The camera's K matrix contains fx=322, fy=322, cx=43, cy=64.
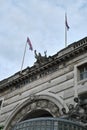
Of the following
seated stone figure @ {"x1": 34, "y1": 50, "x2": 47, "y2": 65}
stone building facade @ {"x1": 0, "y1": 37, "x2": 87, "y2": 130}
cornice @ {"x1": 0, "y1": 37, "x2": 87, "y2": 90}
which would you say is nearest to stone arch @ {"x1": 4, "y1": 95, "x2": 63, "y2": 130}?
stone building facade @ {"x1": 0, "y1": 37, "x2": 87, "y2": 130}

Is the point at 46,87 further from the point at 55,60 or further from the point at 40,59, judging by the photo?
the point at 40,59

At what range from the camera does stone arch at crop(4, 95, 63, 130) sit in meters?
24.4

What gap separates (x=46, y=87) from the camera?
26531mm

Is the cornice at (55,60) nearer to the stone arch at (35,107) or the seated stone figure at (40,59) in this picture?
the seated stone figure at (40,59)

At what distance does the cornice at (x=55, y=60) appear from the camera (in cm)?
2538

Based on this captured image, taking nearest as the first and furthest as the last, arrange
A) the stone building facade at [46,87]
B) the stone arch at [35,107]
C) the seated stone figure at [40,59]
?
the stone building facade at [46,87]
the stone arch at [35,107]
the seated stone figure at [40,59]

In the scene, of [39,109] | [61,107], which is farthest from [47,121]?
[39,109]

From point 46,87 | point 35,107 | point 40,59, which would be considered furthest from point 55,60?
point 35,107

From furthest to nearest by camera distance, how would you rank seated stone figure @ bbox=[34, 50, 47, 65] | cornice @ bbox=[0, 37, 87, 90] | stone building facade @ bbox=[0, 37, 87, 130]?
seated stone figure @ bbox=[34, 50, 47, 65]
cornice @ bbox=[0, 37, 87, 90]
stone building facade @ bbox=[0, 37, 87, 130]

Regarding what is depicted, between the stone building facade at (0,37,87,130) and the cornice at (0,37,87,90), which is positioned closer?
the stone building facade at (0,37,87,130)

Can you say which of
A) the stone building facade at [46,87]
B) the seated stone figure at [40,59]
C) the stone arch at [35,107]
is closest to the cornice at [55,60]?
the stone building facade at [46,87]

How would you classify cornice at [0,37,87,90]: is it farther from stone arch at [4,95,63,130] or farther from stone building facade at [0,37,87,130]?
stone arch at [4,95,63,130]

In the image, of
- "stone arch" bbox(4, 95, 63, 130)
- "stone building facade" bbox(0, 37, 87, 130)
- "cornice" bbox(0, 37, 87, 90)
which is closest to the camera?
"stone building facade" bbox(0, 37, 87, 130)

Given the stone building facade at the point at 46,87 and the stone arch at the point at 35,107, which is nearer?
the stone building facade at the point at 46,87
